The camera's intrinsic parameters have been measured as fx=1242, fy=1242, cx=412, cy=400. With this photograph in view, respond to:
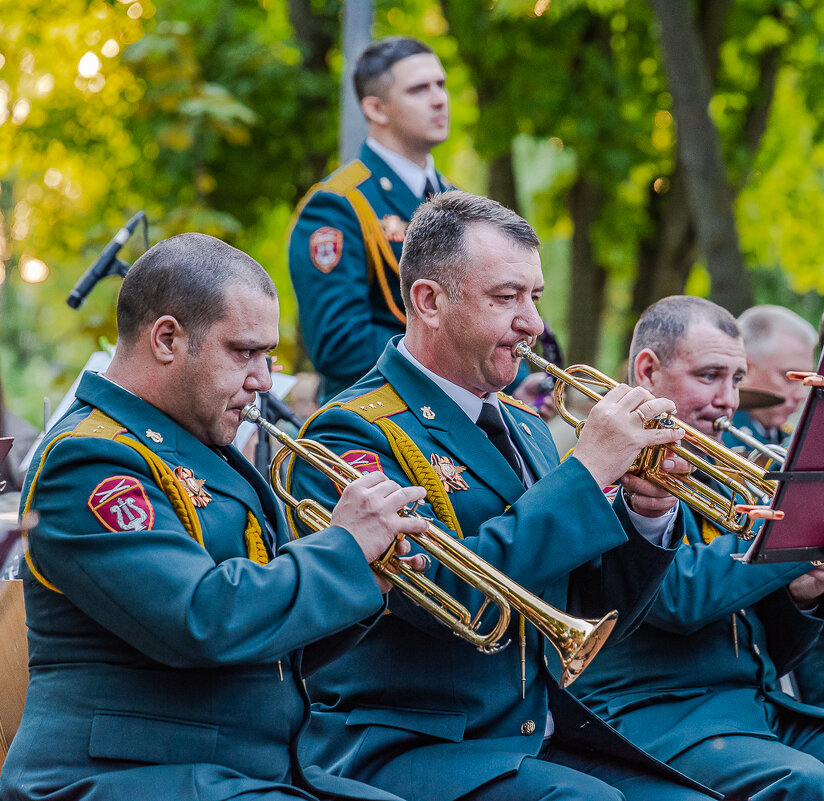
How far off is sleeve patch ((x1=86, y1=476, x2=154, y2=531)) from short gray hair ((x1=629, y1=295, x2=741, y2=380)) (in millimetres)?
2302

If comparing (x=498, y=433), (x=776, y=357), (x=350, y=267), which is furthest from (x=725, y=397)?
(x=776, y=357)

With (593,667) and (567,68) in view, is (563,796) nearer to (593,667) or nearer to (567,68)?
(593,667)

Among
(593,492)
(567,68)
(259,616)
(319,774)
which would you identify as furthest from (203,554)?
(567,68)

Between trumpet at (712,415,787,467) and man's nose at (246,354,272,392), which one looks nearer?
man's nose at (246,354,272,392)

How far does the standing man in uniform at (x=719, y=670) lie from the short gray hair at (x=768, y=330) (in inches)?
70.3

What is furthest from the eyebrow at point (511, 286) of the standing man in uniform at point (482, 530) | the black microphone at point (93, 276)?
the black microphone at point (93, 276)

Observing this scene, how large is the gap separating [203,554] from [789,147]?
552 inches

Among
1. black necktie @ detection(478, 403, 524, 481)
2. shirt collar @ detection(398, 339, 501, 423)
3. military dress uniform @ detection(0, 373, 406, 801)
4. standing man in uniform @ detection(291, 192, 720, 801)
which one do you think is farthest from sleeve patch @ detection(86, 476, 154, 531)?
black necktie @ detection(478, 403, 524, 481)

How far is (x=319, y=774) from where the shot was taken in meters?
2.98

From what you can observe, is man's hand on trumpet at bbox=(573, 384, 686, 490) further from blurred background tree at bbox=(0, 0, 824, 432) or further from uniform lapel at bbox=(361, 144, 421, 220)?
blurred background tree at bbox=(0, 0, 824, 432)

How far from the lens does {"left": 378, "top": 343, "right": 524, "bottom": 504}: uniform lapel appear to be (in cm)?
333

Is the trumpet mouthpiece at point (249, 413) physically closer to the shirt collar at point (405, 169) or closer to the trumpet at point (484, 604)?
the trumpet at point (484, 604)

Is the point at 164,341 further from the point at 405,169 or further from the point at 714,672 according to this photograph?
the point at 405,169

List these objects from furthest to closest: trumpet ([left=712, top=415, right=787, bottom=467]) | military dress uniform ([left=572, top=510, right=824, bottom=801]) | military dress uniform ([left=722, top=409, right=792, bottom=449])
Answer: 1. military dress uniform ([left=722, top=409, right=792, bottom=449])
2. trumpet ([left=712, top=415, right=787, bottom=467])
3. military dress uniform ([left=572, top=510, right=824, bottom=801])
